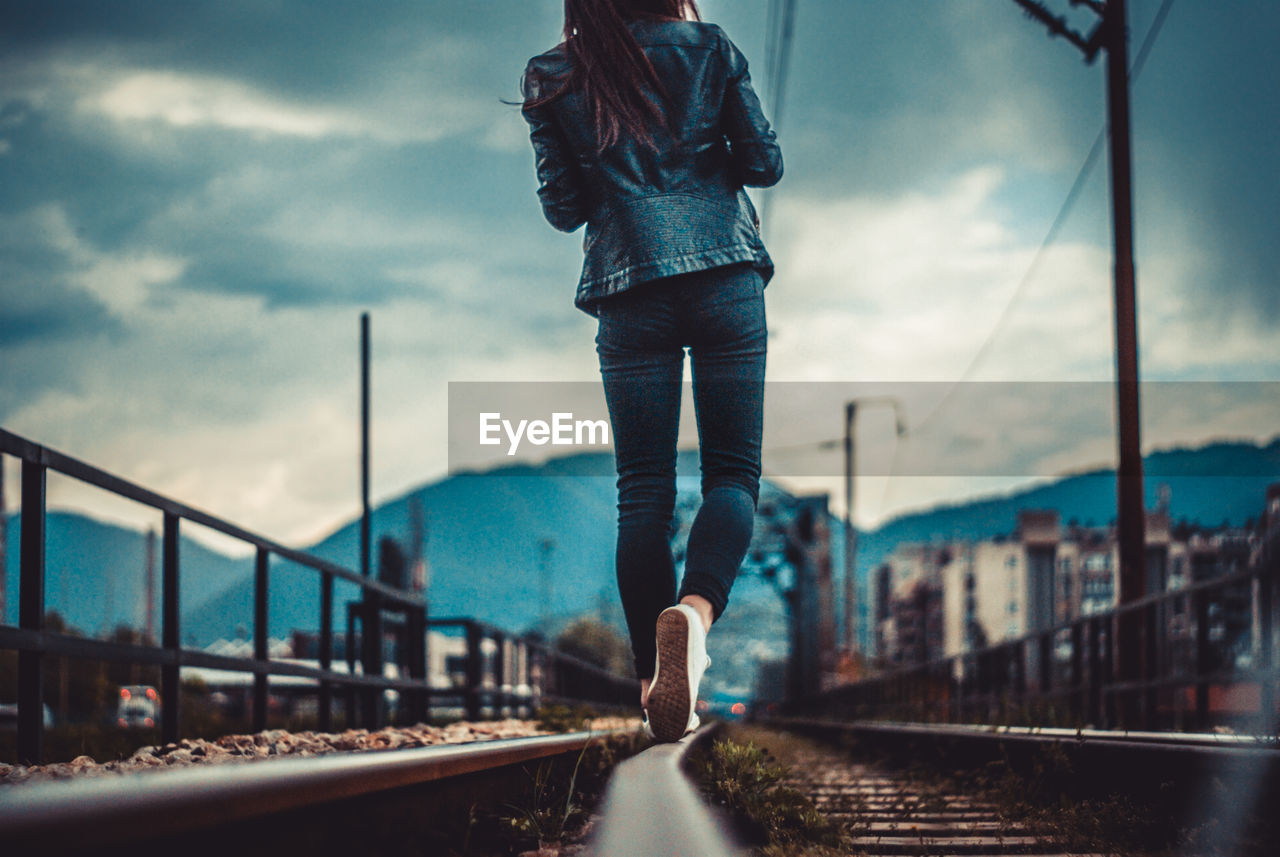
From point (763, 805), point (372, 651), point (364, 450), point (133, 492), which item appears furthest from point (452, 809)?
point (364, 450)

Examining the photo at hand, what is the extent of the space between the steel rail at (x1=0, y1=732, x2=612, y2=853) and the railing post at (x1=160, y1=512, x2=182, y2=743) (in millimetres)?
3304

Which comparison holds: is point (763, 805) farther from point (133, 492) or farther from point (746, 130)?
point (133, 492)

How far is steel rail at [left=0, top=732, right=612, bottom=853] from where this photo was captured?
817 millimetres

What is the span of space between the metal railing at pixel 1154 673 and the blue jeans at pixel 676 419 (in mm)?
1282

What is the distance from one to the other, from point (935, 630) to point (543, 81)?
150 m

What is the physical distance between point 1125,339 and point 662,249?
950 centimetres

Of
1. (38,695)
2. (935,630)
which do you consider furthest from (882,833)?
(935,630)

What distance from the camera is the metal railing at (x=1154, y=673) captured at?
5.87 metres

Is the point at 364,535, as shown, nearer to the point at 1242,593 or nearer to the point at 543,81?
the point at 1242,593

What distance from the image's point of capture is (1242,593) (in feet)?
20.9

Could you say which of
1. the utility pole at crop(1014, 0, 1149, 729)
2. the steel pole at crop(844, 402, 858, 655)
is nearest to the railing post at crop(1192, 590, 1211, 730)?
the utility pole at crop(1014, 0, 1149, 729)

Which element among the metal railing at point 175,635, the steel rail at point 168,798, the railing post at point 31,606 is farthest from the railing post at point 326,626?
the steel rail at point 168,798

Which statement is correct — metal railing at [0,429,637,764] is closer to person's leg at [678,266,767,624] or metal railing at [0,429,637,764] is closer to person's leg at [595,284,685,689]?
person's leg at [595,284,685,689]

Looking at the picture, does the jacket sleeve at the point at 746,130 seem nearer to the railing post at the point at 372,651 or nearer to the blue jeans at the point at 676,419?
the blue jeans at the point at 676,419
